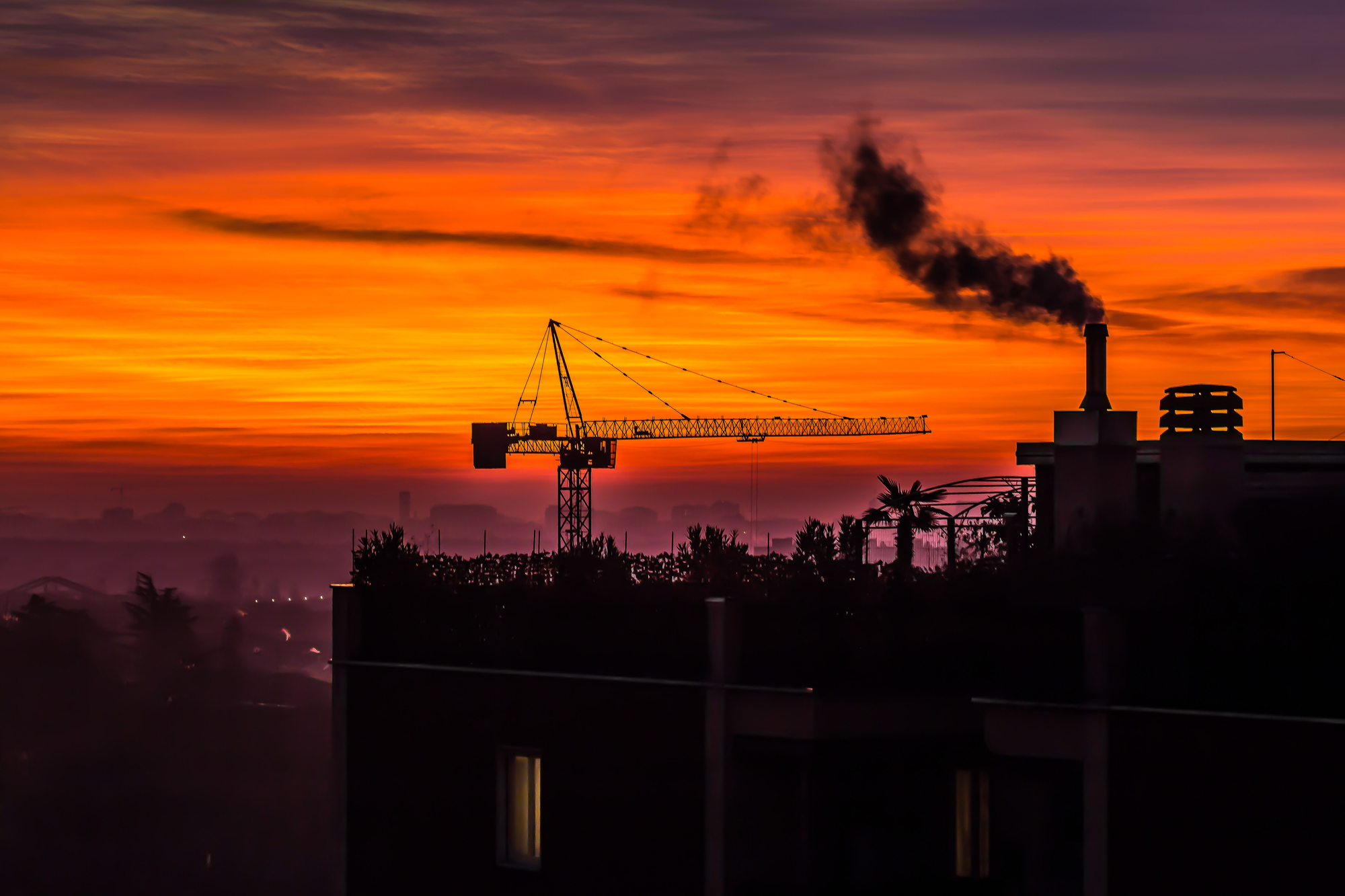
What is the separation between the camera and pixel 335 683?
90.1ft

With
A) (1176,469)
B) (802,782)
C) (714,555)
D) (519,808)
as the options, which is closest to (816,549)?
(714,555)

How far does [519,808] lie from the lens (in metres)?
25.4

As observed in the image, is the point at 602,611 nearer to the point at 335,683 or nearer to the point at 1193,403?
the point at 335,683

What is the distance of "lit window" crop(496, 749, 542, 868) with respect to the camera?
82.6ft

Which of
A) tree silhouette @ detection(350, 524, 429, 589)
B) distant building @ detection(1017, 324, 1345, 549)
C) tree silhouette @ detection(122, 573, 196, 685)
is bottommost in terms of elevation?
tree silhouette @ detection(122, 573, 196, 685)

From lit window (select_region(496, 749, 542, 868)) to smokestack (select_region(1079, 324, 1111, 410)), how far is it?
14337 millimetres

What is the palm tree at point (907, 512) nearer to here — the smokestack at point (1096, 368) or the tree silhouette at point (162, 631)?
the smokestack at point (1096, 368)

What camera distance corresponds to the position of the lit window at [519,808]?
82.6ft

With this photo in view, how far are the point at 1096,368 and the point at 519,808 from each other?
53.5 feet

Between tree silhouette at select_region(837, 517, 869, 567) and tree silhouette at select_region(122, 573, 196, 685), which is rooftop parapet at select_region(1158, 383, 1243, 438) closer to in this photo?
tree silhouette at select_region(837, 517, 869, 567)

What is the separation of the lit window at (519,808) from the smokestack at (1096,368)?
14337mm

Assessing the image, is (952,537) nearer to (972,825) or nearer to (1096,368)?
(1096,368)

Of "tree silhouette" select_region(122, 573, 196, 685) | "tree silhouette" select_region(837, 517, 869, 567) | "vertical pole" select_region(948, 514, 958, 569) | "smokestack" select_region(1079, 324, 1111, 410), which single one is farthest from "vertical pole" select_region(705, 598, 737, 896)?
"tree silhouette" select_region(122, 573, 196, 685)

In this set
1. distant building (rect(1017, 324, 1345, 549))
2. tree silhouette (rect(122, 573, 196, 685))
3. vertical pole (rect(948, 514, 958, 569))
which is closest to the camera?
vertical pole (rect(948, 514, 958, 569))
